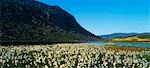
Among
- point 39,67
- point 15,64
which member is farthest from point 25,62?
point 39,67

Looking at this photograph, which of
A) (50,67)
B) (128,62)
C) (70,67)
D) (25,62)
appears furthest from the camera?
(25,62)

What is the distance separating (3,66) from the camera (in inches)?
1108

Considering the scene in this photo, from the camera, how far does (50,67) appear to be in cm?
2725

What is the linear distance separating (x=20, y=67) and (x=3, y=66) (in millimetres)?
1265

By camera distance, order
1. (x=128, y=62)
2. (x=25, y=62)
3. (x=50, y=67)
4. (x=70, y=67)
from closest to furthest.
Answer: (x=70, y=67) < (x=50, y=67) < (x=128, y=62) < (x=25, y=62)

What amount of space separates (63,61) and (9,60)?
471 cm

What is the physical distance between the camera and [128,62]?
2905 centimetres

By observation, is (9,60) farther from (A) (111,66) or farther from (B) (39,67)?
(A) (111,66)

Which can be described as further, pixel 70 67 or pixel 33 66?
pixel 33 66

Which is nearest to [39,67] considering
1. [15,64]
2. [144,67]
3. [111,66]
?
[15,64]

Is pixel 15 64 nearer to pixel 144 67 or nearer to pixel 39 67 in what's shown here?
pixel 39 67

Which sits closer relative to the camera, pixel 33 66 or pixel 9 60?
pixel 33 66

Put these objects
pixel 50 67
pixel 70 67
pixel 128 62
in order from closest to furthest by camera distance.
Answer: pixel 70 67, pixel 50 67, pixel 128 62

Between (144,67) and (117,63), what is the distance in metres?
4.51
